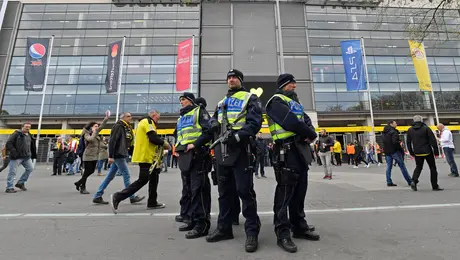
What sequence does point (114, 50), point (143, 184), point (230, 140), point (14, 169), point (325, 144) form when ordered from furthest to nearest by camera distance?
point (114, 50) < point (325, 144) < point (14, 169) < point (143, 184) < point (230, 140)

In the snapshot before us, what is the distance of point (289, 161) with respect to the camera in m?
2.94

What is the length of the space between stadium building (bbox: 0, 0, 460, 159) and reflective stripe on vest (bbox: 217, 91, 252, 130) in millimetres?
24987

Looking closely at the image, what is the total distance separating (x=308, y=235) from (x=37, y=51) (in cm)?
2245

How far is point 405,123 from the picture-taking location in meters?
29.7

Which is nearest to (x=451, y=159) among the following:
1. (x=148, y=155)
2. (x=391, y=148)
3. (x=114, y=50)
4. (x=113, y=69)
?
(x=391, y=148)

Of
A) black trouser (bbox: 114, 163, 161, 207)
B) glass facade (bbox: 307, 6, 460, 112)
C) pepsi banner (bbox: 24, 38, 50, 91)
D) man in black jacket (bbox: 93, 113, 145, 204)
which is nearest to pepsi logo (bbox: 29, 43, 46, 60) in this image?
pepsi banner (bbox: 24, 38, 50, 91)

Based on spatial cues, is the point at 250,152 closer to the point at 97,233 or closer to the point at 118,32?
the point at 97,233

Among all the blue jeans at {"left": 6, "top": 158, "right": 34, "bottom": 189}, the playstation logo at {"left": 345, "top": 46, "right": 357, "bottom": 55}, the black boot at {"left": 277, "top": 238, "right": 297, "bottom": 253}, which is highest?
the playstation logo at {"left": 345, "top": 46, "right": 357, "bottom": 55}

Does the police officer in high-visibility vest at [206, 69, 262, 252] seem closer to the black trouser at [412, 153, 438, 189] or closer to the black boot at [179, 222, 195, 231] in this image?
the black boot at [179, 222, 195, 231]

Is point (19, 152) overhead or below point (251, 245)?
overhead

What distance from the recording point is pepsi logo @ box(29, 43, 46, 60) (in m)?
18.2

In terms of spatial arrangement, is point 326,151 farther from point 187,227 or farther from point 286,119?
point 187,227

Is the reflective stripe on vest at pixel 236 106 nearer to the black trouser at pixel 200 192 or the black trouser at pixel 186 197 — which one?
the black trouser at pixel 200 192

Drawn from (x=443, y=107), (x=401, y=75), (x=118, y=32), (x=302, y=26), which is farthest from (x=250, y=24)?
(x=443, y=107)
